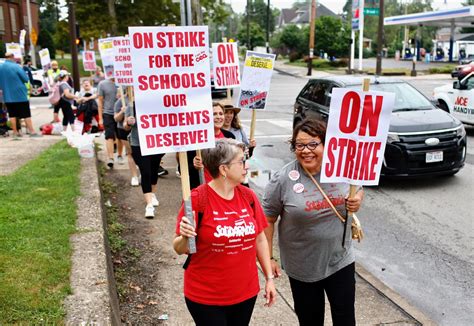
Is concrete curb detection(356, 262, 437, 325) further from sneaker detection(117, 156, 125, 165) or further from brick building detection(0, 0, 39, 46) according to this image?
brick building detection(0, 0, 39, 46)

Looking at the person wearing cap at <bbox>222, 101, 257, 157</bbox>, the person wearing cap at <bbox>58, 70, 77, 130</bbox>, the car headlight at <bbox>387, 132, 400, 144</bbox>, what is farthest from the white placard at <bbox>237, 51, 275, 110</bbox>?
the person wearing cap at <bbox>58, 70, 77, 130</bbox>

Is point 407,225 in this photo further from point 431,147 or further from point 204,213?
point 204,213

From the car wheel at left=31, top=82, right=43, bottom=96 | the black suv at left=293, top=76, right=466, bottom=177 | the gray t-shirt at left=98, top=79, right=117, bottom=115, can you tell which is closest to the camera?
the black suv at left=293, top=76, right=466, bottom=177

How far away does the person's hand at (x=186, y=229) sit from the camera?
2938mm

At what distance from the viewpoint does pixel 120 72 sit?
27.0 ft

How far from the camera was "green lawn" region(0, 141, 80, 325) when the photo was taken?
11.9 ft

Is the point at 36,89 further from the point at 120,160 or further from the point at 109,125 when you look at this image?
the point at 109,125

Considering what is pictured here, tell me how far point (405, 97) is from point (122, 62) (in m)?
5.12

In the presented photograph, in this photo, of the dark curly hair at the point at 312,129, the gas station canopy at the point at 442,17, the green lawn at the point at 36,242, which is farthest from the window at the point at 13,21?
the dark curly hair at the point at 312,129

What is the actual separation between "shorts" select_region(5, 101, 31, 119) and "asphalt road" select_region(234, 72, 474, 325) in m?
5.72

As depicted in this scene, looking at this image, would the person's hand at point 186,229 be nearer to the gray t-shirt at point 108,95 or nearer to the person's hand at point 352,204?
the person's hand at point 352,204

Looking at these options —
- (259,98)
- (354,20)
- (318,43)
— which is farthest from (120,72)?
(318,43)

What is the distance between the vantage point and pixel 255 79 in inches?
289

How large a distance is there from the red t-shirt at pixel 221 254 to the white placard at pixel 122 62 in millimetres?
5390
